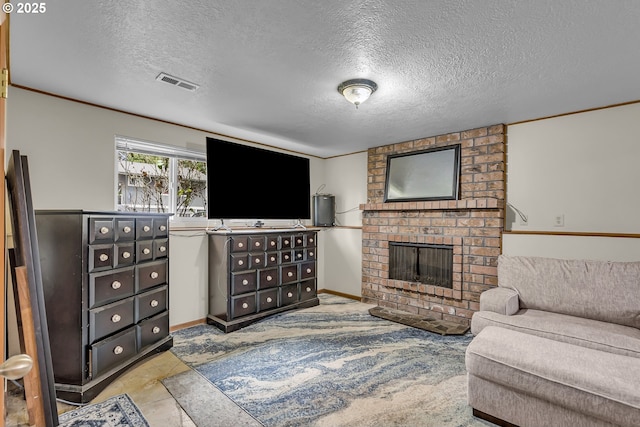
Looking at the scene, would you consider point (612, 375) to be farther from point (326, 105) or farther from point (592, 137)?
point (326, 105)

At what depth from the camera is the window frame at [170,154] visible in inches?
120

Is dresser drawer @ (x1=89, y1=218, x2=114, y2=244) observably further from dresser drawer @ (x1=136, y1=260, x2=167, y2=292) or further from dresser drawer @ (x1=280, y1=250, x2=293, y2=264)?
dresser drawer @ (x1=280, y1=250, x2=293, y2=264)

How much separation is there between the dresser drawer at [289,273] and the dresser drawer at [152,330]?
1.39m

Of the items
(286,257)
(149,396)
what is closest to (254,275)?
(286,257)

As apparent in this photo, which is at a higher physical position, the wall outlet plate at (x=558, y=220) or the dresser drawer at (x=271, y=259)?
the wall outlet plate at (x=558, y=220)

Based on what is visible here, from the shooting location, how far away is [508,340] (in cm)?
197

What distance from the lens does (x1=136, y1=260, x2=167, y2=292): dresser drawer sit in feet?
8.25

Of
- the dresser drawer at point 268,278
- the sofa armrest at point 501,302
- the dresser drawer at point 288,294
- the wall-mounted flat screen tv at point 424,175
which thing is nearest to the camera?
the sofa armrest at point 501,302

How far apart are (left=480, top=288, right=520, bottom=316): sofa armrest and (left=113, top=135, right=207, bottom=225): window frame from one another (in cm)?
306

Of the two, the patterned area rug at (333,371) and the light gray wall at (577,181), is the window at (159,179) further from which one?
the light gray wall at (577,181)

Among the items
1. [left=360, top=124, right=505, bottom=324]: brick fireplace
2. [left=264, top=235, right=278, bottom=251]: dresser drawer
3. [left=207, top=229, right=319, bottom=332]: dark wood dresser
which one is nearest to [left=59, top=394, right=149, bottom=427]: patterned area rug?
[left=207, top=229, right=319, bottom=332]: dark wood dresser

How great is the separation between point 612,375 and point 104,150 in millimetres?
3986

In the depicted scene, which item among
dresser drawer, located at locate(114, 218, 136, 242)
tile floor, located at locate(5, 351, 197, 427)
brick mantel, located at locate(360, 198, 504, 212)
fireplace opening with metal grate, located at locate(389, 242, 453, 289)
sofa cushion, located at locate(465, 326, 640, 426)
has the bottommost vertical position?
tile floor, located at locate(5, 351, 197, 427)

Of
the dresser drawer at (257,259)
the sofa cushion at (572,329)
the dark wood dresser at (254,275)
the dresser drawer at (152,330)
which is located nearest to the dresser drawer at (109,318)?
the dresser drawer at (152,330)
